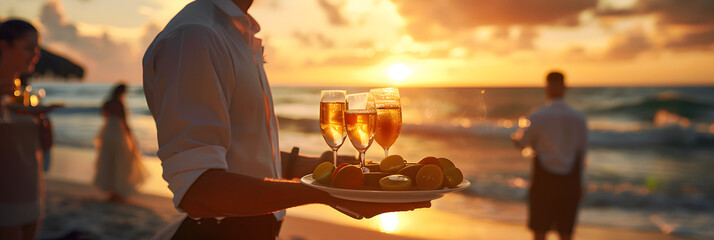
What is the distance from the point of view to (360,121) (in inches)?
72.8

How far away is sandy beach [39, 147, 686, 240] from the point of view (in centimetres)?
709

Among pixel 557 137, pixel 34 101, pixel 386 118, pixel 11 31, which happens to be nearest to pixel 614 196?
pixel 557 137

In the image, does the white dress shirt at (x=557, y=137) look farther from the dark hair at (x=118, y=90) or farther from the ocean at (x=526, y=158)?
the dark hair at (x=118, y=90)

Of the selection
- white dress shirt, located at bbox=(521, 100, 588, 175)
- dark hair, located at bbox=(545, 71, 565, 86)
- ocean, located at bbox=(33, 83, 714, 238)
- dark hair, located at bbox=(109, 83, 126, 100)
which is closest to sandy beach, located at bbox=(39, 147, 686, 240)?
ocean, located at bbox=(33, 83, 714, 238)

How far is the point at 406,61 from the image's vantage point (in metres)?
27.3

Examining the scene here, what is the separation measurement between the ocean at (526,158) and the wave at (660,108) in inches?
2.1

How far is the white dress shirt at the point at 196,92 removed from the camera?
54.9 inches

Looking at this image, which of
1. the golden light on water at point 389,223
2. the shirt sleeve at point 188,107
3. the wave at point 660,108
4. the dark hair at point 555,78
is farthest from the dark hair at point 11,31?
the wave at point 660,108

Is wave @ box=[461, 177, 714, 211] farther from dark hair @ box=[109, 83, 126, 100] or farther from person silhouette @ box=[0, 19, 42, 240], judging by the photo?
person silhouette @ box=[0, 19, 42, 240]

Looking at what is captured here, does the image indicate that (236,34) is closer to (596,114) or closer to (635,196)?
(635,196)

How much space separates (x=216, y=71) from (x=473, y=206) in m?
9.51

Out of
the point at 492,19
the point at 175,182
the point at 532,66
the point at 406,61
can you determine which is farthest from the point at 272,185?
the point at 532,66

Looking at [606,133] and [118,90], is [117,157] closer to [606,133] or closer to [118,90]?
[118,90]

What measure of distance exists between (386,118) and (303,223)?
19.9 ft
